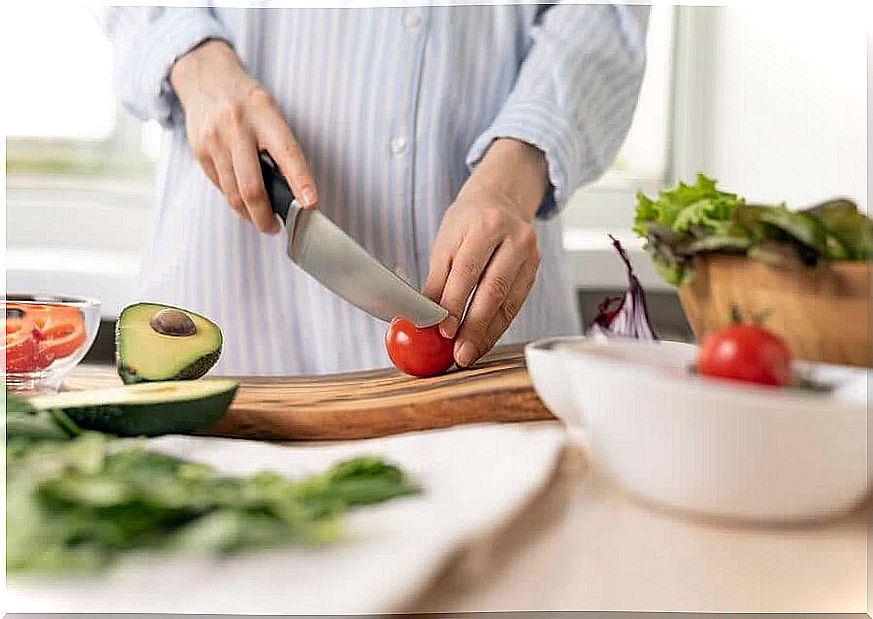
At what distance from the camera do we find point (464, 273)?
2.16 ft

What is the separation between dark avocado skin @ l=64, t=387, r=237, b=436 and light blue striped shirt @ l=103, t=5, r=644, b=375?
37cm

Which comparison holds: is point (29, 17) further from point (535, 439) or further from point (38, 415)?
point (535, 439)

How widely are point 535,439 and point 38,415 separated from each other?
22 centimetres

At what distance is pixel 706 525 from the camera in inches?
15.0

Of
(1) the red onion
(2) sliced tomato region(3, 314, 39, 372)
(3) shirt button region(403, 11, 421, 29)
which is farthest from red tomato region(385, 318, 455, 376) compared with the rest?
(3) shirt button region(403, 11, 421, 29)

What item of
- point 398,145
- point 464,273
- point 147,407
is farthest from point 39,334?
point 398,145

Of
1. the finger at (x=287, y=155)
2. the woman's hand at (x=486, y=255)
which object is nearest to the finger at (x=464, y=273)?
the woman's hand at (x=486, y=255)

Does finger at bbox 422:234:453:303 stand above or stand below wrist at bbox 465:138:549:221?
below

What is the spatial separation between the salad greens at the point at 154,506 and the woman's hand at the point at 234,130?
32 centimetres

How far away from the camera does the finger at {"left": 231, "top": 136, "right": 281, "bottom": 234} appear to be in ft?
2.36

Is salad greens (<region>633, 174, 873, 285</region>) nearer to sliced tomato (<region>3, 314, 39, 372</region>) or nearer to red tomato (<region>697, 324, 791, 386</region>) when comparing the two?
red tomato (<region>697, 324, 791, 386</region>)

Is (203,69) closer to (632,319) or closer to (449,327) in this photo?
(449,327)

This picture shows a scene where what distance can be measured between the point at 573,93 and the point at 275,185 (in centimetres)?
24

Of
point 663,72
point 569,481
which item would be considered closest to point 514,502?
point 569,481
